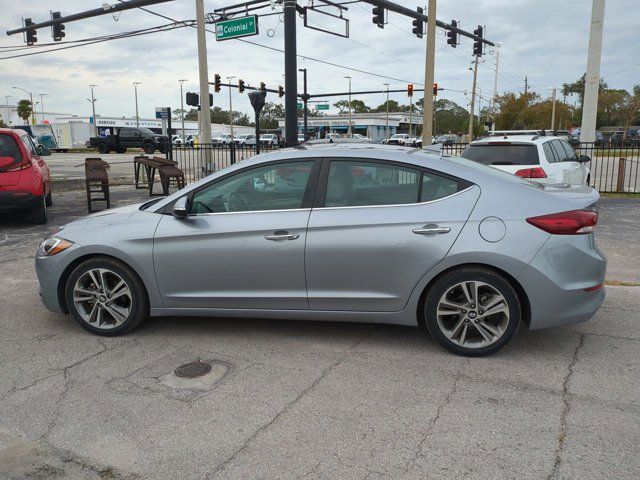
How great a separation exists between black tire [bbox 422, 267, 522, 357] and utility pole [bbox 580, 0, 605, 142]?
13846mm

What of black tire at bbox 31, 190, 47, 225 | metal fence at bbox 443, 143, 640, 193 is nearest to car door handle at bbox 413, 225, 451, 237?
metal fence at bbox 443, 143, 640, 193

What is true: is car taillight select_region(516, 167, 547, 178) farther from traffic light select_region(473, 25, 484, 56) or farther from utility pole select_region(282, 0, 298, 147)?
traffic light select_region(473, 25, 484, 56)

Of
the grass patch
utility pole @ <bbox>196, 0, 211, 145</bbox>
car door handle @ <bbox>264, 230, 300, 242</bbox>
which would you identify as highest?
utility pole @ <bbox>196, 0, 211, 145</bbox>

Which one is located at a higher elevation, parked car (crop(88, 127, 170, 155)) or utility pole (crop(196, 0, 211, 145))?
utility pole (crop(196, 0, 211, 145))

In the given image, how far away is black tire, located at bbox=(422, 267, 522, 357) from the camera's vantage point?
403 centimetres

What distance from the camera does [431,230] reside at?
13.4 feet

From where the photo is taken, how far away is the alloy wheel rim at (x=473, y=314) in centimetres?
407

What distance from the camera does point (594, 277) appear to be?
4.11 metres

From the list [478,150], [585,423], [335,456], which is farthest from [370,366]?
[478,150]

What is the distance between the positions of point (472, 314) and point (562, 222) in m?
0.93

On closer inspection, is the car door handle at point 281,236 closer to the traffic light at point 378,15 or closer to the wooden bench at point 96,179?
the wooden bench at point 96,179

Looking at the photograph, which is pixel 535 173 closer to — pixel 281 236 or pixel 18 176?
pixel 281 236

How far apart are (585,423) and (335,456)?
1513 mm

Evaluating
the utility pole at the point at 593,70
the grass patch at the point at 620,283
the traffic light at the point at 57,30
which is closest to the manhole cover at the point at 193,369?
the grass patch at the point at 620,283
